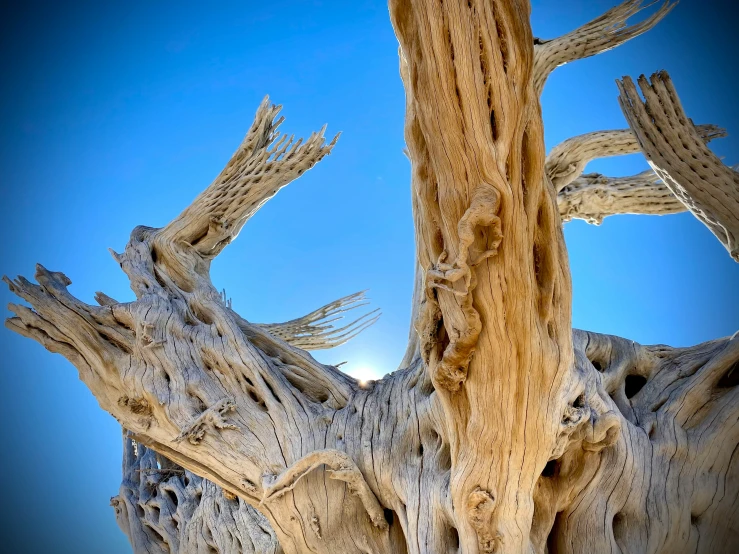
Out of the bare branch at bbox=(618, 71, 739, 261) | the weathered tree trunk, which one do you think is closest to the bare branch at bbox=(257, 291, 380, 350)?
the weathered tree trunk

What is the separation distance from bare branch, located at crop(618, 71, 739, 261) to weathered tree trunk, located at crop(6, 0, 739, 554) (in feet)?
0.05

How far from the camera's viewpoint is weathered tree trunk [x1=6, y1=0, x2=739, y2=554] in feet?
7.42

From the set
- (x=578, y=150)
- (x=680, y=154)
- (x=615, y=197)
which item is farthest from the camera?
(x=615, y=197)

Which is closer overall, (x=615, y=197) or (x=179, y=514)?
(x=179, y=514)

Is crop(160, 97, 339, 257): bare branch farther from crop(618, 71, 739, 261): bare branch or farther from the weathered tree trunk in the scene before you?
crop(618, 71, 739, 261): bare branch

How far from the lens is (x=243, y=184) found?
4.19 meters

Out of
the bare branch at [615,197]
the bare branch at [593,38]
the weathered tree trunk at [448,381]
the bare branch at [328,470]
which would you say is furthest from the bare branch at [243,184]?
the bare branch at [615,197]

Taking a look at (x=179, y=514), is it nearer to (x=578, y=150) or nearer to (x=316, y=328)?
(x=316, y=328)

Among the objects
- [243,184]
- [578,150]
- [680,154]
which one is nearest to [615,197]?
[578,150]

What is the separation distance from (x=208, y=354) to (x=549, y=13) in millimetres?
5357

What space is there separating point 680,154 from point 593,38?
1.05 metres

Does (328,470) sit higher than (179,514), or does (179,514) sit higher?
(328,470)

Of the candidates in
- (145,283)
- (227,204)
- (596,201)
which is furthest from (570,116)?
(145,283)

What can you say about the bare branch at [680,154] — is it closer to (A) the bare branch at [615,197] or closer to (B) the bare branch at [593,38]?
(B) the bare branch at [593,38]
